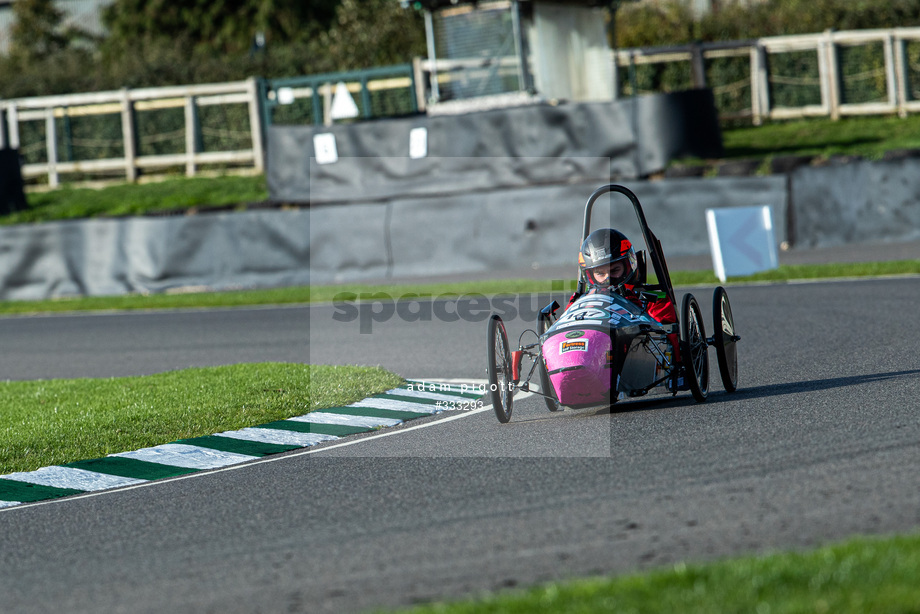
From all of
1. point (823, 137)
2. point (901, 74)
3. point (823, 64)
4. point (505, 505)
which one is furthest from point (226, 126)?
point (505, 505)

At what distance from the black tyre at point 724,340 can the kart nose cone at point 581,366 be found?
1.07 m

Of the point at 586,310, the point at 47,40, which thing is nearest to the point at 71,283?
the point at 586,310

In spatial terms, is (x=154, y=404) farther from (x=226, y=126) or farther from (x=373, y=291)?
(x=226, y=126)

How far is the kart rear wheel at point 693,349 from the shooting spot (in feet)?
26.1

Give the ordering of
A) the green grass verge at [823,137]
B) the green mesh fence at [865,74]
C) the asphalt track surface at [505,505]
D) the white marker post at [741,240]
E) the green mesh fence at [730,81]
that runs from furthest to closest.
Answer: the green mesh fence at [730,81] < the green mesh fence at [865,74] < the green grass verge at [823,137] < the white marker post at [741,240] < the asphalt track surface at [505,505]

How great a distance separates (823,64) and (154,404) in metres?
20.1

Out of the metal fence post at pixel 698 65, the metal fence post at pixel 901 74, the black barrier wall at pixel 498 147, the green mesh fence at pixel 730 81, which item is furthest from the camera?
the green mesh fence at pixel 730 81

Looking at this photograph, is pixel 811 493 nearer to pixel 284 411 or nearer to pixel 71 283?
pixel 284 411

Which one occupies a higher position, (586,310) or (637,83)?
(637,83)

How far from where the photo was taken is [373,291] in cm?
1789

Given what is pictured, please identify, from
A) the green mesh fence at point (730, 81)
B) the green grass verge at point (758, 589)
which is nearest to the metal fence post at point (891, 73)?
the green mesh fence at point (730, 81)

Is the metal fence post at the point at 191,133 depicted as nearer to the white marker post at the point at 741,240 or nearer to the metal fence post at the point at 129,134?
the metal fence post at the point at 129,134

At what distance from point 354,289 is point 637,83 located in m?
13.8

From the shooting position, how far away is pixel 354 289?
18.2 meters
